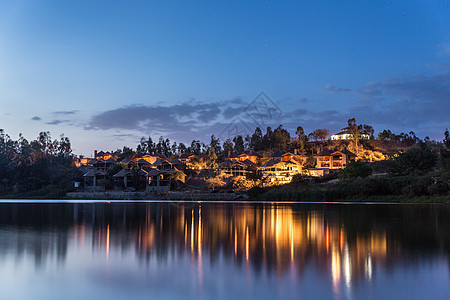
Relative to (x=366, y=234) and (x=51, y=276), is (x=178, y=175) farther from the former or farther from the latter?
(x=51, y=276)

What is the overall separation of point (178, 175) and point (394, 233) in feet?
159

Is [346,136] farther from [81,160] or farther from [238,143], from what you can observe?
[81,160]

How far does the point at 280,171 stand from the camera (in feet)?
198


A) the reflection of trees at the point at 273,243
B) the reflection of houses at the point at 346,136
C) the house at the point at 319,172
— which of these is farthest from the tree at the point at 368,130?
the reflection of trees at the point at 273,243

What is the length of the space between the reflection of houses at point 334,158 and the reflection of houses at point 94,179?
1405 inches

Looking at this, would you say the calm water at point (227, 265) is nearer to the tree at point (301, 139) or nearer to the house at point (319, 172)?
the house at point (319, 172)

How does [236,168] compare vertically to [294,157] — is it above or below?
below

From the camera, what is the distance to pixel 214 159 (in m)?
74.5

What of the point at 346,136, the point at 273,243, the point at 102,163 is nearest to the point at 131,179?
the point at 102,163

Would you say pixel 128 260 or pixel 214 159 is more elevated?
pixel 214 159

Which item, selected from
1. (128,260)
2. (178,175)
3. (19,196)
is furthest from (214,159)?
(128,260)

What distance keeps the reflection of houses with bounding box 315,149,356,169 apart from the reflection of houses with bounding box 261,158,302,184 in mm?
6477

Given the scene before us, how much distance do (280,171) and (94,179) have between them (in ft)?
100

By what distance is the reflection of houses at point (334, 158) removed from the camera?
64.0m
